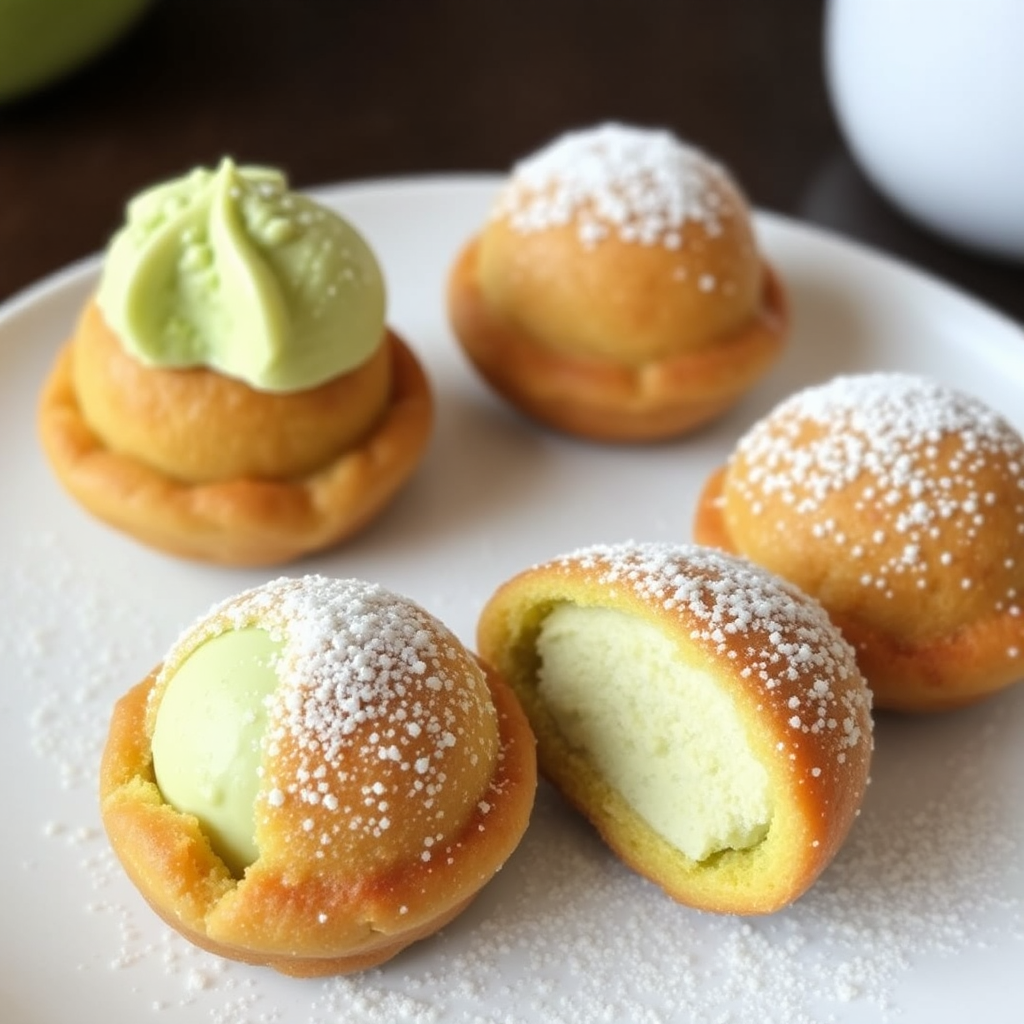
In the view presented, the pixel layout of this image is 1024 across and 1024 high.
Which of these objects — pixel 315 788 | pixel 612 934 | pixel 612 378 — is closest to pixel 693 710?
pixel 612 934

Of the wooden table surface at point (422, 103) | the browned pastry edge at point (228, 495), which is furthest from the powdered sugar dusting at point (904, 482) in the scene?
the wooden table surface at point (422, 103)

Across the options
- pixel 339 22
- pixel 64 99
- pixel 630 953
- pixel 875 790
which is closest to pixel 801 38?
pixel 339 22

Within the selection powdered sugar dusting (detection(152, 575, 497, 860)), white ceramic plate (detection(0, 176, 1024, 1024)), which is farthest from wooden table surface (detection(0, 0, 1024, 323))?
powdered sugar dusting (detection(152, 575, 497, 860))

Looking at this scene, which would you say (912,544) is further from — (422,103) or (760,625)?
(422,103)

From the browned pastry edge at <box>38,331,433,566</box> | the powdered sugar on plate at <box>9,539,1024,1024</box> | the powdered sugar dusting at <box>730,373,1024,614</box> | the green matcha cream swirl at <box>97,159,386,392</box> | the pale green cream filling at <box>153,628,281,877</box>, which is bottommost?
the powdered sugar on plate at <box>9,539,1024,1024</box>

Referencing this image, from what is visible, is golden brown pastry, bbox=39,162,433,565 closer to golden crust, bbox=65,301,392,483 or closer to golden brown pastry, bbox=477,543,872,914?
golden crust, bbox=65,301,392,483
